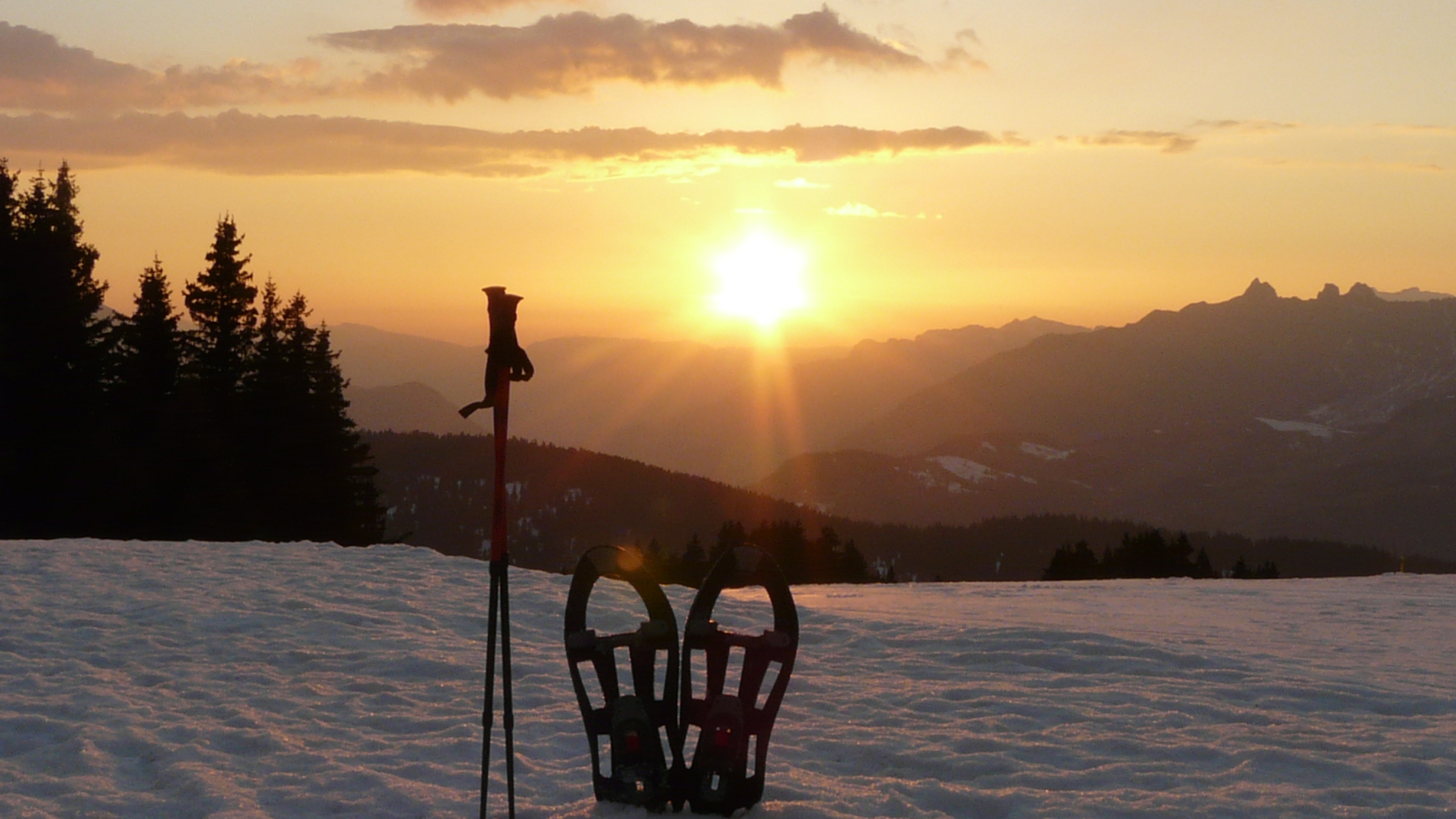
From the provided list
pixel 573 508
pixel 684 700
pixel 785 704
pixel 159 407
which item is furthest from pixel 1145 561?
pixel 573 508

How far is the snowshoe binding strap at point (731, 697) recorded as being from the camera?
256 inches

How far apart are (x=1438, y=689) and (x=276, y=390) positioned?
40808 mm

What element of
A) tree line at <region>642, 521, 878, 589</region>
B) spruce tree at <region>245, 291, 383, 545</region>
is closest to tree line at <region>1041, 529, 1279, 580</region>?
tree line at <region>642, 521, 878, 589</region>

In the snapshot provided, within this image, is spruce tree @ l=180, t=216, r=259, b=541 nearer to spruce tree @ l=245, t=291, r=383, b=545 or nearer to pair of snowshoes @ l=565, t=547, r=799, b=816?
spruce tree @ l=245, t=291, r=383, b=545

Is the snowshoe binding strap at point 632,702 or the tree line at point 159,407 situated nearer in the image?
the snowshoe binding strap at point 632,702

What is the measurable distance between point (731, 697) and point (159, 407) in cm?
3588

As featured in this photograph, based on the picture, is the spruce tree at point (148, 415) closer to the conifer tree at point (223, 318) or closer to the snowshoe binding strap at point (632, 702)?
the conifer tree at point (223, 318)

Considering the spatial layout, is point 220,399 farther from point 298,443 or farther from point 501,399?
point 501,399

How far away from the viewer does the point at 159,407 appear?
120ft

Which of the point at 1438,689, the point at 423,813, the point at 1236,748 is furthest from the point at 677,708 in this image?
the point at 1438,689

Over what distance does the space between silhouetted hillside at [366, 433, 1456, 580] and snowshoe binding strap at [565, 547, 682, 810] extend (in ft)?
368

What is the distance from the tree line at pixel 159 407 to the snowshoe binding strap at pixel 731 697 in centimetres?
3202

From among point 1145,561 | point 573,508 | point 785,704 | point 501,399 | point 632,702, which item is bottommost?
point 1145,561

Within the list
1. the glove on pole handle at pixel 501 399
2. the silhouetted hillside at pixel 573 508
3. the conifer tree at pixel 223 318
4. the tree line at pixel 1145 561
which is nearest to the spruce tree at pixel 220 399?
the conifer tree at pixel 223 318
